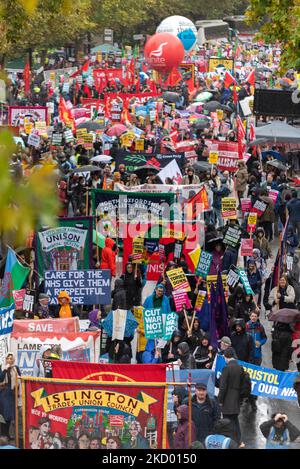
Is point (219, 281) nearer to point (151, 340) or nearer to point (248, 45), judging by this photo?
point (151, 340)

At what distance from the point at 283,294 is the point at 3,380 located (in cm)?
531

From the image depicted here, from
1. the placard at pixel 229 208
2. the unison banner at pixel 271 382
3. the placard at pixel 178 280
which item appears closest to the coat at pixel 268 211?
the placard at pixel 229 208

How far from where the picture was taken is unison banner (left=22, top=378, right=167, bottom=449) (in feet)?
37.7

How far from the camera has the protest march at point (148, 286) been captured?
37.8 ft

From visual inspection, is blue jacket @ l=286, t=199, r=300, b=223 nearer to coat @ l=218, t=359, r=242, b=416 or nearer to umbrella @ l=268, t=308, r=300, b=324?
umbrella @ l=268, t=308, r=300, b=324

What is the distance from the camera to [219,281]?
50.5 ft

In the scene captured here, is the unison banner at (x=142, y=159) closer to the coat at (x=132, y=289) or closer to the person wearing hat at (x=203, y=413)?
the coat at (x=132, y=289)

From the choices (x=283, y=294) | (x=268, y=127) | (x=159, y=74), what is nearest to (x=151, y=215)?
(x=283, y=294)

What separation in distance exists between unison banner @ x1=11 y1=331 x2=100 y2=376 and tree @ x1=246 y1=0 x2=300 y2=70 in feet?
31.3

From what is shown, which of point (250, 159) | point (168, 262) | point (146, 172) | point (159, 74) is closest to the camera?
point (168, 262)

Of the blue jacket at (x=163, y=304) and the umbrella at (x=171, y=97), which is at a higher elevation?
the blue jacket at (x=163, y=304)

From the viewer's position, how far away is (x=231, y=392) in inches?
498

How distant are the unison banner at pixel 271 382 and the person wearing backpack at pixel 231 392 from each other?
0.45 feet

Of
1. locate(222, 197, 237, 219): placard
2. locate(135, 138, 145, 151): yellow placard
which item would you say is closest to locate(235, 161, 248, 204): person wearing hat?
locate(135, 138, 145, 151): yellow placard
